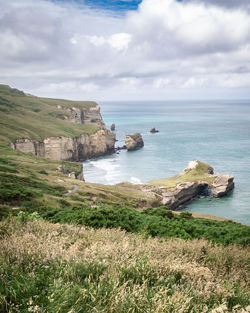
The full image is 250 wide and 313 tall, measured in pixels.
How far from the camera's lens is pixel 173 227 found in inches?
624

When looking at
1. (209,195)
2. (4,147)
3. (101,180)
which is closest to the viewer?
(209,195)

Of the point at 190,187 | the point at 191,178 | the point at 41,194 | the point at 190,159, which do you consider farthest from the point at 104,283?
the point at 190,159

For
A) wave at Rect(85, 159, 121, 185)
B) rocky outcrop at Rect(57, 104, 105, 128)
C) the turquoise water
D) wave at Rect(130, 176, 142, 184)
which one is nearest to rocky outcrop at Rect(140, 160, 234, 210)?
the turquoise water

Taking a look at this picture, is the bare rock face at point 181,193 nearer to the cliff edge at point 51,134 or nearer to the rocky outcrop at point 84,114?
the cliff edge at point 51,134

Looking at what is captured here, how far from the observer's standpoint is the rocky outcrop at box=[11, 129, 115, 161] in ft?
287

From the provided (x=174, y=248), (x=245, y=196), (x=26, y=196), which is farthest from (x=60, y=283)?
(x=245, y=196)

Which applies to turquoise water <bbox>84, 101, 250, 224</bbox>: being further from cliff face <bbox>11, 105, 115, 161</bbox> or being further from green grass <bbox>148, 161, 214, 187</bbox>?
cliff face <bbox>11, 105, 115, 161</bbox>

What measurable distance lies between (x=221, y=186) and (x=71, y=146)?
2288 inches

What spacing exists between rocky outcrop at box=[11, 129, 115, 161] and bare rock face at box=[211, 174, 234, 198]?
53896 millimetres

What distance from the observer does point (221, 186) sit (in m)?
63.6

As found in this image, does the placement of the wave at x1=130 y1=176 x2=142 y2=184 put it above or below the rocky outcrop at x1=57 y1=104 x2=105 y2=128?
below

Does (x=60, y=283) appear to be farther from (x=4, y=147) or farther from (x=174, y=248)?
(x=4, y=147)

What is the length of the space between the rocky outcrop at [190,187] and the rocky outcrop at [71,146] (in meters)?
41.8

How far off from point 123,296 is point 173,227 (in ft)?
37.9
